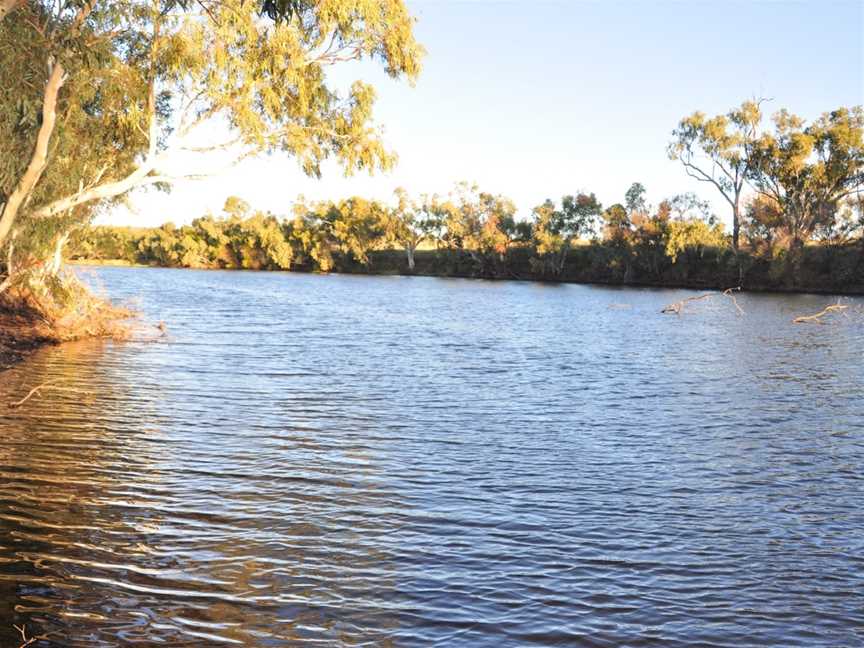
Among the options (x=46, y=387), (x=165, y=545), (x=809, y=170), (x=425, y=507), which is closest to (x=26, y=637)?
(x=165, y=545)

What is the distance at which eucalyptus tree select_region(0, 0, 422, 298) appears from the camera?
14078 millimetres

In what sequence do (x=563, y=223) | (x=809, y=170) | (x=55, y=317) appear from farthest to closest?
(x=563, y=223), (x=809, y=170), (x=55, y=317)

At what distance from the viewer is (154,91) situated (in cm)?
1870

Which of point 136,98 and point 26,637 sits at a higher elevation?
point 136,98

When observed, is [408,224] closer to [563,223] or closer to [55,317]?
[563,223]

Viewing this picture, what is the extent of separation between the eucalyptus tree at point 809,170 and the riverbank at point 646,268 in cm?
282

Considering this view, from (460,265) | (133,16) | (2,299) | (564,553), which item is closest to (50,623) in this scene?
(564,553)

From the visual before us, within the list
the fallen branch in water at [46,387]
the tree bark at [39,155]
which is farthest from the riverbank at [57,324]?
the tree bark at [39,155]

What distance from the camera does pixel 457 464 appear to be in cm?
1027

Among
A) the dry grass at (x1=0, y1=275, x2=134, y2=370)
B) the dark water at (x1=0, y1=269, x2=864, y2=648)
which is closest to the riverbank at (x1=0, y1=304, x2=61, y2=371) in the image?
the dry grass at (x1=0, y1=275, x2=134, y2=370)

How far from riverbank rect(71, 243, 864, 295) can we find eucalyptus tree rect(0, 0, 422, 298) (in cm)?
3456

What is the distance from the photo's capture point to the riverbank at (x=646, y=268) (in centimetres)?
6450

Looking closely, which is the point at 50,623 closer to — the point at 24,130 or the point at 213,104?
the point at 24,130

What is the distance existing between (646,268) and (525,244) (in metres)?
16.1
